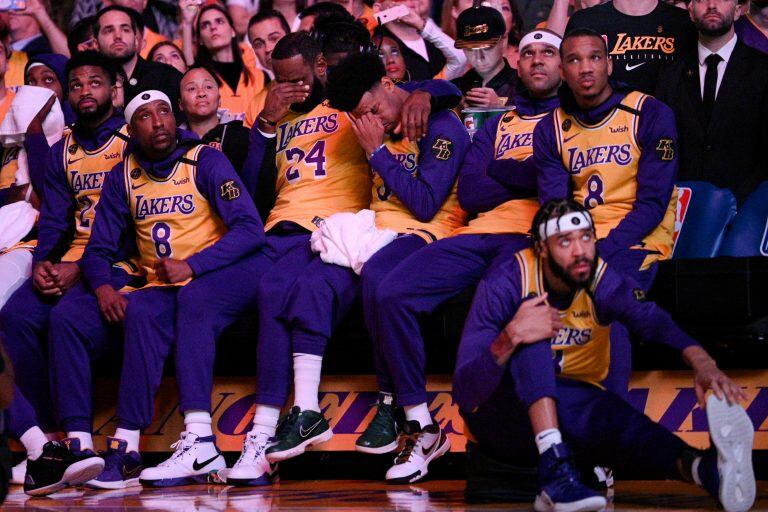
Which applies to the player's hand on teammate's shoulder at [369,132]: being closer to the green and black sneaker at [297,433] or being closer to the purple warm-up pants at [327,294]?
the purple warm-up pants at [327,294]

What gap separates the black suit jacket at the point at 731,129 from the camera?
6.55 m

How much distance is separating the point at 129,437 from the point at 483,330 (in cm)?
201

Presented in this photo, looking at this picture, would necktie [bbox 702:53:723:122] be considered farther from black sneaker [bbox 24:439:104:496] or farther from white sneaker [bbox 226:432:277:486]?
black sneaker [bbox 24:439:104:496]

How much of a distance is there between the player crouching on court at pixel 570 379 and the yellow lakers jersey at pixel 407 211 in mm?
1213

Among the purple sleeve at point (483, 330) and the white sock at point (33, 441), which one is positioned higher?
the purple sleeve at point (483, 330)

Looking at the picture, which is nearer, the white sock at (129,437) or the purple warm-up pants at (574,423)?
the purple warm-up pants at (574,423)

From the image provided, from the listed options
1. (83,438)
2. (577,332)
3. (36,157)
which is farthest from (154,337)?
(577,332)

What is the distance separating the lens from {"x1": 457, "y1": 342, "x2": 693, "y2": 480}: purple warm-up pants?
4910mm

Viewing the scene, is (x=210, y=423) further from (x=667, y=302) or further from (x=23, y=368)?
(x=667, y=302)

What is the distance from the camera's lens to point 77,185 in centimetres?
716

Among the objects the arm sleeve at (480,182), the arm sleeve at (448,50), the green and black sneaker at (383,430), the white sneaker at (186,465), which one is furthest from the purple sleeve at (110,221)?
the arm sleeve at (448,50)

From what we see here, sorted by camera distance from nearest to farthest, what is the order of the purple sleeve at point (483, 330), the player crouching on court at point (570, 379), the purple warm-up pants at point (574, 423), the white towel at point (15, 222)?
the player crouching on court at point (570, 379)
the purple warm-up pants at point (574, 423)
the purple sleeve at point (483, 330)
the white towel at point (15, 222)

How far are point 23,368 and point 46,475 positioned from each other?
2.81 ft

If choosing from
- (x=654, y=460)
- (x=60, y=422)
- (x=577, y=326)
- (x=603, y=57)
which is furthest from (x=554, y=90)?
(x=60, y=422)
